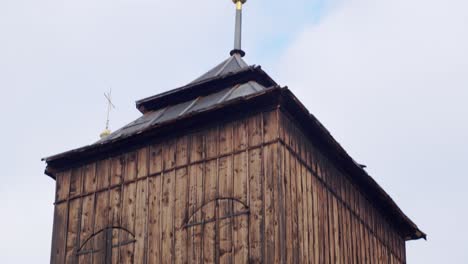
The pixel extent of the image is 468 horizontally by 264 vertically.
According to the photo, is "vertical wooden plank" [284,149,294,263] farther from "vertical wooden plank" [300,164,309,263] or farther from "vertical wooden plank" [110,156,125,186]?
"vertical wooden plank" [110,156,125,186]

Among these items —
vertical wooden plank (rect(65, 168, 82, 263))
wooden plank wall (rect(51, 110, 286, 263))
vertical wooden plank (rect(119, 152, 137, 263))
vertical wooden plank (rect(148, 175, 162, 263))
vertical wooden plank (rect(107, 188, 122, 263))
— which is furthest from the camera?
vertical wooden plank (rect(65, 168, 82, 263))

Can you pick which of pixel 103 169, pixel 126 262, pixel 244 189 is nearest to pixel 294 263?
pixel 244 189

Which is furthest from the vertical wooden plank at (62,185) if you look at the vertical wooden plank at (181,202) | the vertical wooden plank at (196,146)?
the vertical wooden plank at (196,146)

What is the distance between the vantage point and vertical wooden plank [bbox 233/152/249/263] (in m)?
22.6

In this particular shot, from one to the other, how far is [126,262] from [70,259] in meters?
1.49

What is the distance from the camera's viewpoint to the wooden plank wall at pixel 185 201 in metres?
22.8

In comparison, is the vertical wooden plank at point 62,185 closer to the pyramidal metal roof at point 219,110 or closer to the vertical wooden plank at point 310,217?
the pyramidal metal roof at point 219,110

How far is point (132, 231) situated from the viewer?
2438 centimetres

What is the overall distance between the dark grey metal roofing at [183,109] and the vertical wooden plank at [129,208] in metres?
0.66

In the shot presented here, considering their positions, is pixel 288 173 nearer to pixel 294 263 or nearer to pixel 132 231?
pixel 294 263

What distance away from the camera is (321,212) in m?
24.4

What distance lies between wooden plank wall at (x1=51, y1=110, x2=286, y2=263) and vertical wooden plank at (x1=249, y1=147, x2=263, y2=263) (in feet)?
0.06

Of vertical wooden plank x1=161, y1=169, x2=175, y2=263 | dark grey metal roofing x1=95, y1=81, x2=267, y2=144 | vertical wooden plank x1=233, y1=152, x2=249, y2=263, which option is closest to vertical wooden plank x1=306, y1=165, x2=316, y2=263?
vertical wooden plank x1=233, y1=152, x2=249, y2=263

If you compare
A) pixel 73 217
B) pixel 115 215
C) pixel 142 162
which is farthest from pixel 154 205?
pixel 73 217
